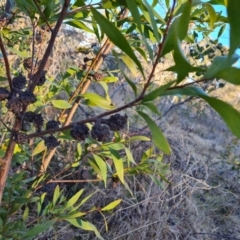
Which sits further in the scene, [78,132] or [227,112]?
[78,132]

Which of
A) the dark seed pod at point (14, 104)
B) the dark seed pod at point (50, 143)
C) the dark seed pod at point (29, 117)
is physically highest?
the dark seed pod at point (14, 104)

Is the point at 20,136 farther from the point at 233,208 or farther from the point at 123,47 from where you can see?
the point at 233,208

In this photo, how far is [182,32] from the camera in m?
0.31

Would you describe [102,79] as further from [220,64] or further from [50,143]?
[220,64]

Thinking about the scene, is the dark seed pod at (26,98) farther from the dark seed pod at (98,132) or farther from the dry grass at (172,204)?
the dry grass at (172,204)

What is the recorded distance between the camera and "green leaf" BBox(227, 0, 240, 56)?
0.29 metres

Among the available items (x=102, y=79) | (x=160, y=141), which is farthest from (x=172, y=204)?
(x=160, y=141)

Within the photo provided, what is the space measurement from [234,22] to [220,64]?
35 millimetres

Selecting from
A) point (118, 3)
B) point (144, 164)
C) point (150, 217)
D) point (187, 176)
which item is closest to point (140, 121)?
point (187, 176)

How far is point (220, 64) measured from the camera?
12.3 inches

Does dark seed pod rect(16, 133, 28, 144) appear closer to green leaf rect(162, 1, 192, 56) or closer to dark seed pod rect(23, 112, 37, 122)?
dark seed pod rect(23, 112, 37, 122)

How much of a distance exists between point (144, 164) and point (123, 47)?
0.65m

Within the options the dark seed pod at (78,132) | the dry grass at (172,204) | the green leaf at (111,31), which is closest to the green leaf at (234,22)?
the green leaf at (111,31)

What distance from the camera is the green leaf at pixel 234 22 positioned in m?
0.29
